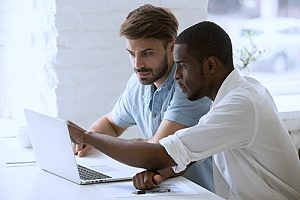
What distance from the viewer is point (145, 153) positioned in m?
2.12

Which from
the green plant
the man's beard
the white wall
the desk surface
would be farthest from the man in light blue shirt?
the green plant

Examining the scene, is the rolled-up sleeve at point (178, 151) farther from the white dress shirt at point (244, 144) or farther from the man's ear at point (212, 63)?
the man's ear at point (212, 63)

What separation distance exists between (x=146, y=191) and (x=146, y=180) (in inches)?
1.2

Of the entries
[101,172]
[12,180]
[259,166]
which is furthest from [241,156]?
[12,180]

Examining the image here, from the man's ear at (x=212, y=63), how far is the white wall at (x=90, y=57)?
88cm

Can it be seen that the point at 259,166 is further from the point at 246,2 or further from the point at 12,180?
the point at 246,2

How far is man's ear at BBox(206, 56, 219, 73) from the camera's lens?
2180 millimetres

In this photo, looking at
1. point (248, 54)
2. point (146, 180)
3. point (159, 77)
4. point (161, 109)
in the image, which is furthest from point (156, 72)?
point (248, 54)

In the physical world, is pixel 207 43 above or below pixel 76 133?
above

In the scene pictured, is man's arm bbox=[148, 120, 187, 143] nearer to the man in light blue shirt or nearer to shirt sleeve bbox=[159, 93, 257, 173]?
the man in light blue shirt

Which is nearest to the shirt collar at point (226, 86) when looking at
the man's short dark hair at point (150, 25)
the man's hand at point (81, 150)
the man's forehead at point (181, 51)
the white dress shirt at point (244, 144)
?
the white dress shirt at point (244, 144)

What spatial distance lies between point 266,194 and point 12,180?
0.74 m

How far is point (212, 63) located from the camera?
7.16 feet

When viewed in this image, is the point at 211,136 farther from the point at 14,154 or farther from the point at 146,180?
the point at 14,154
